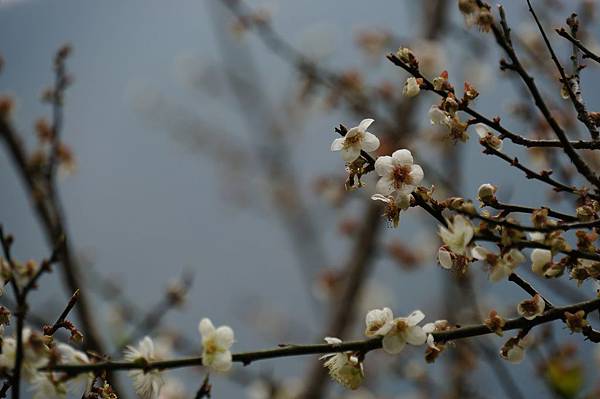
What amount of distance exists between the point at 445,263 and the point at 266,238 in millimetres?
8859

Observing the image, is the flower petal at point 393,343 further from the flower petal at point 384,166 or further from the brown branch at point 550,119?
the brown branch at point 550,119

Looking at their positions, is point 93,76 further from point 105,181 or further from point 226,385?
point 226,385

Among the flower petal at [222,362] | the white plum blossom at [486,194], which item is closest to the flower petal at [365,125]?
the white plum blossom at [486,194]

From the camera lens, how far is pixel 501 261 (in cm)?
92

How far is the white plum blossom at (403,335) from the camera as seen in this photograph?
100cm

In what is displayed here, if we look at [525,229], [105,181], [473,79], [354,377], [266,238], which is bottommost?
[354,377]

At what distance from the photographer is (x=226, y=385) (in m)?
8.04

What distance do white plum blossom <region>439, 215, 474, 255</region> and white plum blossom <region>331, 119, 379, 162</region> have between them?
0.19 m

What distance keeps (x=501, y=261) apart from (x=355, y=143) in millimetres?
300

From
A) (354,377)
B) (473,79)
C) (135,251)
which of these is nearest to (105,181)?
(135,251)

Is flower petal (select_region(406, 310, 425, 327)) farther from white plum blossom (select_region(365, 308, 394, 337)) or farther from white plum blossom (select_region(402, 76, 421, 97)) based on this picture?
white plum blossom (select_region(402, 76, 421, 97))

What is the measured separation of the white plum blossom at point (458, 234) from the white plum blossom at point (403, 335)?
5.2 inches

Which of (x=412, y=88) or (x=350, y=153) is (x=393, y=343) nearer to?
(x=350, y=153)

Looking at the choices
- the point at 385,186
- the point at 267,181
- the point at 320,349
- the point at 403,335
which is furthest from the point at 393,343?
the point at 267,181
